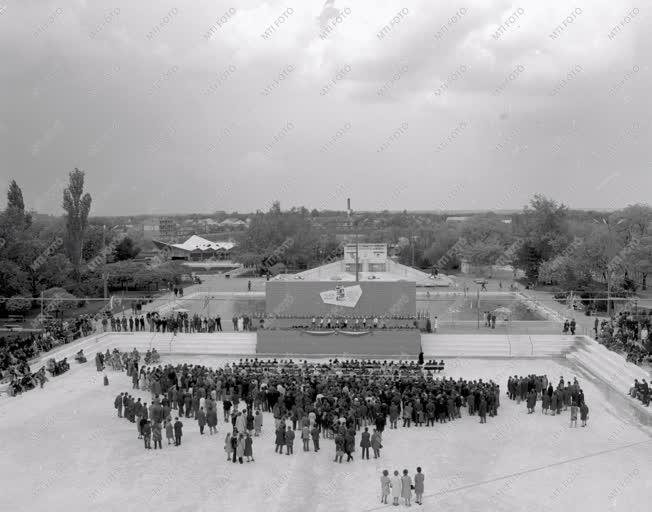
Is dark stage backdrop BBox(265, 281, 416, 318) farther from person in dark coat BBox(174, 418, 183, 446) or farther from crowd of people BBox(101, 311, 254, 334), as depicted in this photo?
person in dark coat BBox(174, 418, 183, 446)

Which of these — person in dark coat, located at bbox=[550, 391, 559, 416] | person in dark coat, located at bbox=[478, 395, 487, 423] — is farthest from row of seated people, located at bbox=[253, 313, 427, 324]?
person in dark coat, located at bbox=[478, 395, 487, 423]

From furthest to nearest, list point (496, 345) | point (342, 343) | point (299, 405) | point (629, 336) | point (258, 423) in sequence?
point (342, 343)
point (496, 345)
point (629, 336)
point (299, 405)
point (258, 423)

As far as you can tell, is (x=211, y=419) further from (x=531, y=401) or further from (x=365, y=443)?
(x=531, y=401)

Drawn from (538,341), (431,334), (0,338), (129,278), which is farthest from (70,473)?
(129,278)

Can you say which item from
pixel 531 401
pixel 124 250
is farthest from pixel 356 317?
pixel 124 250

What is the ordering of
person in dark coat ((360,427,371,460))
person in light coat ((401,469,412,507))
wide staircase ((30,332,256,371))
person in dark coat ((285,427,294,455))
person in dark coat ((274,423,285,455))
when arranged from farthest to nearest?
wide staircase ((30,332,256,371))
person in dark coat ((274,423,285,455))
person in dark coat ((285,427,294,455))
person in dark coat ((360,427,371,460))
person in light coat ((401,469,412,507))

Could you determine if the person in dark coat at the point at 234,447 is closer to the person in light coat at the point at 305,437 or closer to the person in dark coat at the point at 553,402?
the person in light coat at the point at 305,437
